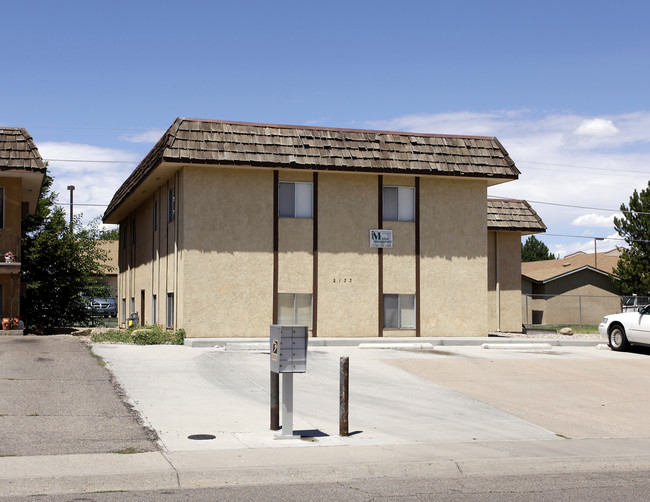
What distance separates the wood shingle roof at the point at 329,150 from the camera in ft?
75.3

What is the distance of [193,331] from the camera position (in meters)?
23.3

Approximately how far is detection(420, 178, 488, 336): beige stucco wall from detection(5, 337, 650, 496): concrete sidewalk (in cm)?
524

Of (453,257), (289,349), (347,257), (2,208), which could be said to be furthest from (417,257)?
(289,349)

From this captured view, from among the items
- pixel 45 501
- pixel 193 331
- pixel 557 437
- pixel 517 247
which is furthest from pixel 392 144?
pixel 45 501

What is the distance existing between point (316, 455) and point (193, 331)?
1464cm

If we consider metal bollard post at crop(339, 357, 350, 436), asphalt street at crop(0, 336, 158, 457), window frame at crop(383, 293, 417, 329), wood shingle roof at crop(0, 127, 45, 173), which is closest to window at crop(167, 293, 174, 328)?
wood shingle roof at crop(0, 127, 45, 173)

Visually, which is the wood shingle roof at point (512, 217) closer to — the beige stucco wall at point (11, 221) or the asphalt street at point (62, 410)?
the beige stucco wall at point (11, 221)

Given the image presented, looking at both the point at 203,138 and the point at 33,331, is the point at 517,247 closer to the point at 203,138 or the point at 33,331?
the point at 203,138

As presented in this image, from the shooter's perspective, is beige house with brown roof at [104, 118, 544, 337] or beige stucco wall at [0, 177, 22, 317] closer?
beige house with brown roof at [104, 118, 544, 337]

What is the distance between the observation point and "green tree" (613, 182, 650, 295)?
4888 cm

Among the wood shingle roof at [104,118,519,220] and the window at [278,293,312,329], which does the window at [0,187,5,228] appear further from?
the window at [278,293,312,329]

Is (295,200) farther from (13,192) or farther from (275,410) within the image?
(275,410)

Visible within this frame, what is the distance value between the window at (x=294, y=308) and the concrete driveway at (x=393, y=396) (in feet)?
11.7

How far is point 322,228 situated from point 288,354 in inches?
586
